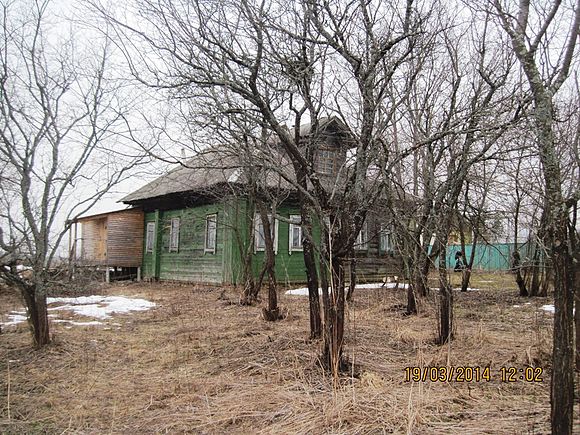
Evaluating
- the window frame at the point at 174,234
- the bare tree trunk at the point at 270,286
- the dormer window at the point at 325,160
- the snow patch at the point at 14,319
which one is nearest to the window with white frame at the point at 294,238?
the dormer window at the point at 325,160

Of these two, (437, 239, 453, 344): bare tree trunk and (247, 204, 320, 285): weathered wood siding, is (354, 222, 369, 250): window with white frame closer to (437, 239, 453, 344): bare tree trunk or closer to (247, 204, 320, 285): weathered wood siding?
(437, 239, 453, 344): bare tree trunk

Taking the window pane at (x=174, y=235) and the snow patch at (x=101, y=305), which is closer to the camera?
the snow patch at (x=101, y=305)

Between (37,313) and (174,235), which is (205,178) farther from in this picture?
(174,235)

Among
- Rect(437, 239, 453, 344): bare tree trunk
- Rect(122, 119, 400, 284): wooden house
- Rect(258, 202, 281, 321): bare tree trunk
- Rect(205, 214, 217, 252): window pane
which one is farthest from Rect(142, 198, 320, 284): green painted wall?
Rect(437, 239, 453, 344): bare tree trunk

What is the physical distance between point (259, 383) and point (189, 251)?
1281 centimetres

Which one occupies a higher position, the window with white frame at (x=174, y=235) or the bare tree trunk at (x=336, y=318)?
the window with white frame at (x=174, y=235)

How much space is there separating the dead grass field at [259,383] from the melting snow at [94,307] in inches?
51.1

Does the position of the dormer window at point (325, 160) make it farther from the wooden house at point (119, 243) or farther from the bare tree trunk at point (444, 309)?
the wooden house at point (119, 243)

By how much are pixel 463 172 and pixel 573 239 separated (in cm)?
300

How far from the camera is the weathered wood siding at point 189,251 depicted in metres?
15.2

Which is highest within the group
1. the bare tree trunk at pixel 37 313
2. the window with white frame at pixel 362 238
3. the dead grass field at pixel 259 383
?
the window with white frame at pixel 362 238

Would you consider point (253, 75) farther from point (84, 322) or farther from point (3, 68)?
point (84, 322)

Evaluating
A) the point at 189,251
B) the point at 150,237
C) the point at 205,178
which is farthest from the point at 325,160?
the point at 150,237

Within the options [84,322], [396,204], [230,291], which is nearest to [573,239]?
[396,204]
